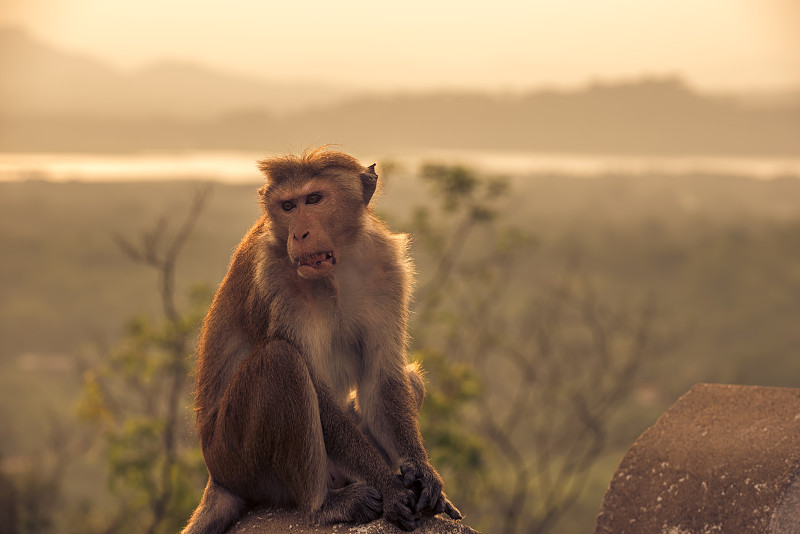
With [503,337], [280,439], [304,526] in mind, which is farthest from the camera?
[503,337]

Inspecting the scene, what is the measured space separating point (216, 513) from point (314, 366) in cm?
107

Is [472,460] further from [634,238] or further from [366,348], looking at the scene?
[634,238]

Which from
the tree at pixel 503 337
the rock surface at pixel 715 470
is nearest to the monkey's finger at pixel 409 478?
the rock surface at pixel 715 470

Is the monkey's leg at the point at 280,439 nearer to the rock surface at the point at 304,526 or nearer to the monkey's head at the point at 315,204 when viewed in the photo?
the rock surface at the point at 304,526

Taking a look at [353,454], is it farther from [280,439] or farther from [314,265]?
[314,265]

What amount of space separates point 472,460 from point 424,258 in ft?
21.4

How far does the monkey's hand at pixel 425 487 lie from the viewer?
468cm

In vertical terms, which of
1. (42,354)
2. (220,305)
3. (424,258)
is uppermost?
(220,305)

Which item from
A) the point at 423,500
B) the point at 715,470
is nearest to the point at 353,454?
the point at 423,500

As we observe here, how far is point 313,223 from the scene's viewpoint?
15.0ft

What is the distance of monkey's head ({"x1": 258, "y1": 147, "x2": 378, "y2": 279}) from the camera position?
4512 mm

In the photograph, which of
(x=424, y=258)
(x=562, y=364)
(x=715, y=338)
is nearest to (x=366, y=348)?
(x=424, y=258)

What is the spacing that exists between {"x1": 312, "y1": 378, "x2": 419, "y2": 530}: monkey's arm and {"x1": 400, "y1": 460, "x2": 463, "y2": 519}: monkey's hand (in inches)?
2.2

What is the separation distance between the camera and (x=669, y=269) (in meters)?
37.8
